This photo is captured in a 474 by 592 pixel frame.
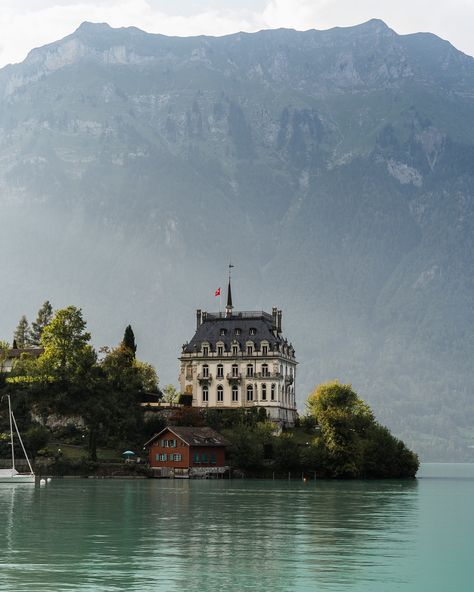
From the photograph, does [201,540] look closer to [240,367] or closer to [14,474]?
[14,474]

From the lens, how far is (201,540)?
6675 cm

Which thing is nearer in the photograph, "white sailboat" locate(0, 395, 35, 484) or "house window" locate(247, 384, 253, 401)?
"white sailboat" locate(0, 395, 35, 484)

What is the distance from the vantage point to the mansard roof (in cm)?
17588

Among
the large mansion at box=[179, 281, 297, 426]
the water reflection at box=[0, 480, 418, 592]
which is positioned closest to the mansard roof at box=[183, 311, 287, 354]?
the large mansion at box=[179, 281, 297, 426]

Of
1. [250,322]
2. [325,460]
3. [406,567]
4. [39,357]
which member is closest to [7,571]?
[406,567]

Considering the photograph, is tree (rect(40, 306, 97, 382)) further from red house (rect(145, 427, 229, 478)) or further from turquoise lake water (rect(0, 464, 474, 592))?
turquoise lake water (rect(0, 464, 474, 592))

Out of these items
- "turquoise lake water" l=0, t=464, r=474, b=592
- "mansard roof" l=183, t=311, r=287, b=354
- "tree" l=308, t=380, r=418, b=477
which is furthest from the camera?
"mansard roof" l=183, t=311, r=287, b=354

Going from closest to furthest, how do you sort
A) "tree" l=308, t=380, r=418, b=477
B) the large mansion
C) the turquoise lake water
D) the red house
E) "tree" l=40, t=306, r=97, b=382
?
the turquoise lake water
"tree" l=308, t=380, r=418, b=477
the red house
"tree" l=40, t=306, r=97, b=382
the large mansion

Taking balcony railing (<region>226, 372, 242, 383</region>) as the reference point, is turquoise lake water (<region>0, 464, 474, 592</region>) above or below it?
below

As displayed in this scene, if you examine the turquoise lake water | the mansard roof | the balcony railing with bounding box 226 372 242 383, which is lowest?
the turquoise lake water

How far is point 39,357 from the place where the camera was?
16012cm

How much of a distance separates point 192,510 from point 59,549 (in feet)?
94.3

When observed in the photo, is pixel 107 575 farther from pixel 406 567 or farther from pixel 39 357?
pixel 39 357

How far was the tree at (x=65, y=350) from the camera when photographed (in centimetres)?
15738
